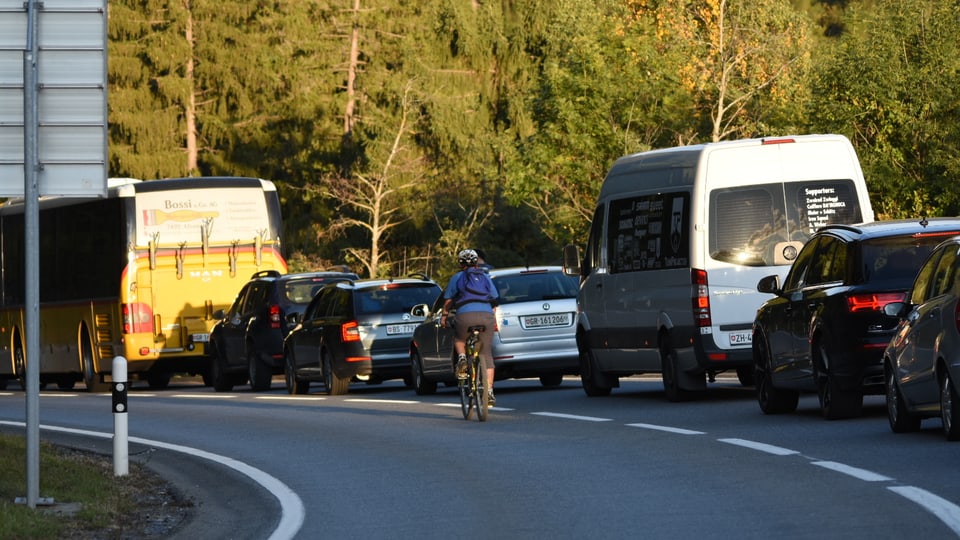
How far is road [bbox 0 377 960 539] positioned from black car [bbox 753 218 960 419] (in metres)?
0.35

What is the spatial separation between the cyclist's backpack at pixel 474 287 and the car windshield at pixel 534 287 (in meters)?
4.76

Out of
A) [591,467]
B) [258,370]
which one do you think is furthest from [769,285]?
[258,370]

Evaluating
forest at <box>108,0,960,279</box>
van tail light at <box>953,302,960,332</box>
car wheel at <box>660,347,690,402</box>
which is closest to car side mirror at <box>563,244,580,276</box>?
car wheel at <box>660,347,690,402</box>

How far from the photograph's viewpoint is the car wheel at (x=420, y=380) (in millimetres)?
25125

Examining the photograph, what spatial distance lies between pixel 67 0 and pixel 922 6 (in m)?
36.2

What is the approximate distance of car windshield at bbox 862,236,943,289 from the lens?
Result: 1575 cm

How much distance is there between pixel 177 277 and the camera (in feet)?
108

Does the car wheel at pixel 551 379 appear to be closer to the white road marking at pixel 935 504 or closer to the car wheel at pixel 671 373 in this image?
the car wheel at pixel 671 373

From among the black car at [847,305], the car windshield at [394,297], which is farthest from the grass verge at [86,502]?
the car windshield at [394,297]

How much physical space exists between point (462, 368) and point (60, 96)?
7822 millimetres

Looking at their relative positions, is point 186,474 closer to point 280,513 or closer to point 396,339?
point 280,513

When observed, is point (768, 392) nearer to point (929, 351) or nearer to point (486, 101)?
point (929, 351)

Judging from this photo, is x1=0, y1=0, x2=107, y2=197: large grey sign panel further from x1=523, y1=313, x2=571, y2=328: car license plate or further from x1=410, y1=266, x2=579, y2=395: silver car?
x1=523, y1=313, x2=571, y2=328: car license plate

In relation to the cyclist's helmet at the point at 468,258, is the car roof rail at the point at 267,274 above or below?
above
